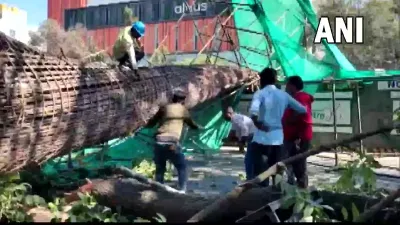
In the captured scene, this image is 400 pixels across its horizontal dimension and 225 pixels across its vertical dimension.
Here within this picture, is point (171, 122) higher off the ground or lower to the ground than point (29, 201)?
higher

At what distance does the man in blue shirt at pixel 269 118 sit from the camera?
6.83m

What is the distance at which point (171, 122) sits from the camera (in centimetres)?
737

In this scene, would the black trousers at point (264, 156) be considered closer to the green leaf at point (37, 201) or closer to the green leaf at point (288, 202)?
the green leaf at point (37, 201)

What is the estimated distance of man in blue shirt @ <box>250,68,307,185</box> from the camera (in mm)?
6832

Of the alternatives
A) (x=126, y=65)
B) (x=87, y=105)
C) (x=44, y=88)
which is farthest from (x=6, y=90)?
(x=126, y=65)

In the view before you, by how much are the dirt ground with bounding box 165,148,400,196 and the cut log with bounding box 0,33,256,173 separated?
1486 mm

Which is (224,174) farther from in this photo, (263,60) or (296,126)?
(263,60)

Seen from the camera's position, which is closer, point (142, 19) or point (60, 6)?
point (142, 19)

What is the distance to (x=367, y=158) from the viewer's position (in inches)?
Answer: 171

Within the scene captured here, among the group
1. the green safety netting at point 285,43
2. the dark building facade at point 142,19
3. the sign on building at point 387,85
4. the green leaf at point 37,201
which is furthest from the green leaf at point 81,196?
the dark building facade at point 142,19

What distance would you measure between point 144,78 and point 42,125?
2933 millimetres

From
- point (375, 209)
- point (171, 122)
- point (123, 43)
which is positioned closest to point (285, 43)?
point (123, 43)

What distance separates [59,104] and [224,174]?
17.3ft

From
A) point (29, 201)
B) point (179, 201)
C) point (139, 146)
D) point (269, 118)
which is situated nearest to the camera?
point (179, 201)
